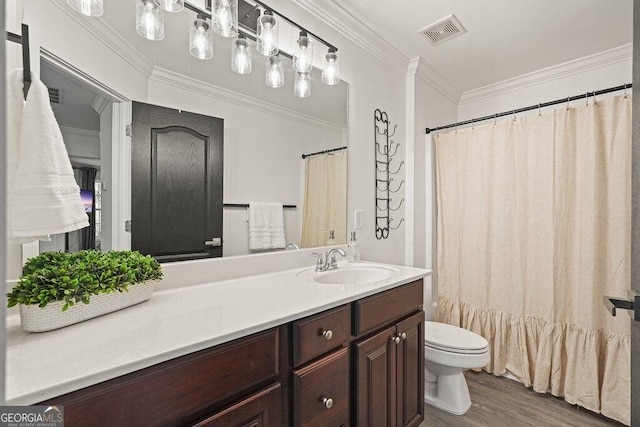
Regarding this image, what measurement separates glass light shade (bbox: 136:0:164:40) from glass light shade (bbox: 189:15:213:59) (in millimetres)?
126

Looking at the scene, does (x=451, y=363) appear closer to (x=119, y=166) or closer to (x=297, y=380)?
(x=297, y=380)

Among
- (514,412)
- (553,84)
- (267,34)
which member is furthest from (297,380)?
(553,84)

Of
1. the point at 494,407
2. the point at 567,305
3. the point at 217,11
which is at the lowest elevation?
the point at 494,407

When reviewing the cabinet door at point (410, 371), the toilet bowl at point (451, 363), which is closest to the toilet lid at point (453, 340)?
the toilet bowl at point (451, 363)

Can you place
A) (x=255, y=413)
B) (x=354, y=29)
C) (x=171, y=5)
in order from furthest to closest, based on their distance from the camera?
1. (x=354, y=29)
2. (x=171, y=5)
3. (x=255, y=413)

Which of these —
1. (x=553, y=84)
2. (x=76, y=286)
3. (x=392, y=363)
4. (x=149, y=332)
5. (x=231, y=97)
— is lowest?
(x=392, y=363)

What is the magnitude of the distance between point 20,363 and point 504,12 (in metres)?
2.65

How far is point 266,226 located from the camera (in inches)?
62.6

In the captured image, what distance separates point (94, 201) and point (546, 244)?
2554mm

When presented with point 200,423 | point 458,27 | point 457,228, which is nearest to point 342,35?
point 458,27

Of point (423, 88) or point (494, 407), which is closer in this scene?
point (494, 407)

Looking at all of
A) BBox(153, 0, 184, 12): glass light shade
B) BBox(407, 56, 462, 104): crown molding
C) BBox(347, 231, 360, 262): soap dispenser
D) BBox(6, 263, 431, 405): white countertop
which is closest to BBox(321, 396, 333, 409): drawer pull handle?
BBox(6, 263, 431, 405): white countertop

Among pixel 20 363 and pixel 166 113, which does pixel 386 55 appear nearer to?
pixel 166 113

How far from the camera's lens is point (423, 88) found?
262cm
